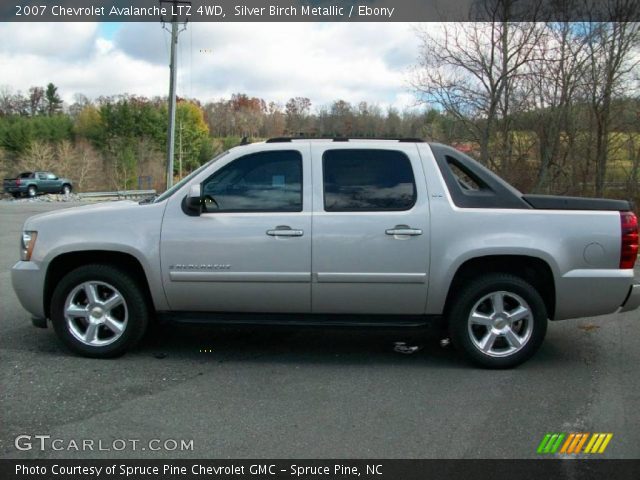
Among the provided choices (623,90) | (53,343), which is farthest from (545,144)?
(53,343)

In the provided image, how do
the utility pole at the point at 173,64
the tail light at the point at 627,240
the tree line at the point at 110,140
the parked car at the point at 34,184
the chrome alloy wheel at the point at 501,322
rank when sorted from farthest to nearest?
the tree line at the point at 110,140
the parked car at the point at 34,184
the utility pole at the point at 173,64
the chrome alloy wheel at the point at 501,322
the tail light at the point at 627,240

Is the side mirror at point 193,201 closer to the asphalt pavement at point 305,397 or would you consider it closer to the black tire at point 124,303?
the black tire at point 124,303

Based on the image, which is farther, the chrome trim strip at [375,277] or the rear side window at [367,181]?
the rear side window at [367,181]

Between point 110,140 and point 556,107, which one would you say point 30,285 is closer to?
point 556,107

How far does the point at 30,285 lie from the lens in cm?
503

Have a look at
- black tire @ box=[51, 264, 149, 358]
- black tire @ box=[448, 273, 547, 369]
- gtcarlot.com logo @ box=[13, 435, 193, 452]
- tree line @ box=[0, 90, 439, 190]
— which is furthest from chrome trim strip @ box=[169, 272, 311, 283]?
tree line @ box=[0, 90, 439, 190]

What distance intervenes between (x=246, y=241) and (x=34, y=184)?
4215 centimetres

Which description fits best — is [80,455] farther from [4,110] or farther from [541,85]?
[4,110]

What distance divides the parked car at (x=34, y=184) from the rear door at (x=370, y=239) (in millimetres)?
41909

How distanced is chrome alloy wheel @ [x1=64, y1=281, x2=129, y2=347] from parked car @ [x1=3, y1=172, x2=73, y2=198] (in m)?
40.8

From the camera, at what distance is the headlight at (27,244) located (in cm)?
504

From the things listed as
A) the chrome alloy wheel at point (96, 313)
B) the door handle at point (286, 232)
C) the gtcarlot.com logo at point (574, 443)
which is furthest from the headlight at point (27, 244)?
the gtcarlot.com logo at point (574, 443)

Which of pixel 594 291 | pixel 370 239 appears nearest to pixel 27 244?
pixel 370 239

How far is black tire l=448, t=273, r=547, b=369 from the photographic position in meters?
4.82
